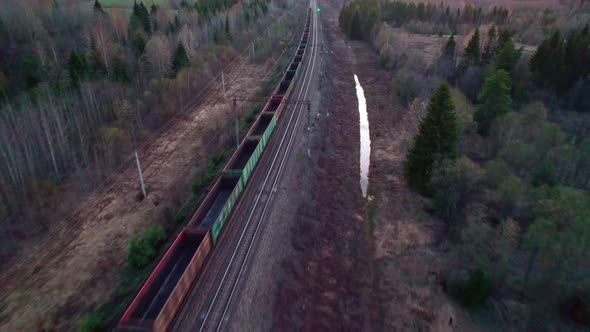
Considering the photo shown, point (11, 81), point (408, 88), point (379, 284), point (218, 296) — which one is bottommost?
point (379, 284)

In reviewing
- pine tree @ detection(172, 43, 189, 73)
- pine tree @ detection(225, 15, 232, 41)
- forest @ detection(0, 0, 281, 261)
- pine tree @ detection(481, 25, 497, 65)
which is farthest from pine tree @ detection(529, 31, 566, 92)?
pine tree @ detection(225, 15, 232, 41)

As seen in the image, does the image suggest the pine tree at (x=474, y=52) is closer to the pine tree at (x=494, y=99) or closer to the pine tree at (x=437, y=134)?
the pine tree at (x=494, y=99)

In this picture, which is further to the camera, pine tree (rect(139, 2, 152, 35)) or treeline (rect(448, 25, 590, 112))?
pine tree (rect(139, 2, 152, 35))

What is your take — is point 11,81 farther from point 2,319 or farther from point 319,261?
point 319,261

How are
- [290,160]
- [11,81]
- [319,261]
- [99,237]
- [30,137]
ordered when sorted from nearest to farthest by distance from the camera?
[319,261], [99,237], [30,137], [290,160], [11,81]

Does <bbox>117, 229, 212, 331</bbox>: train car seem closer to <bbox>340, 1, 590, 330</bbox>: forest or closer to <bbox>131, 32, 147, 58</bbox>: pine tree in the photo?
<bbox>340, 1, 590, 330</bbox>: forest

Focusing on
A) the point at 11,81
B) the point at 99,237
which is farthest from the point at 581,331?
the point at 11,81

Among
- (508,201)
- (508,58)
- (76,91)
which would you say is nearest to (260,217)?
(508,201)
